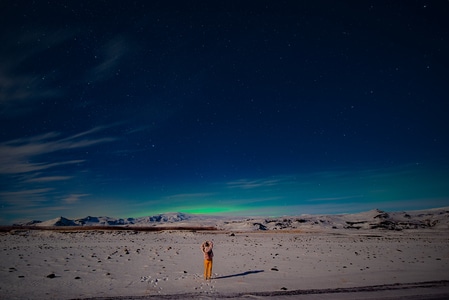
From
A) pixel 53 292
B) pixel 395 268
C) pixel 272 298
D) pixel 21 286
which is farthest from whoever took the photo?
pixel 395 268

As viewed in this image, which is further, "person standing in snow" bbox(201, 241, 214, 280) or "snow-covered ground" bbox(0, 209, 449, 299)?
"person standing in snow" bbox(201, 241, 214, 280)

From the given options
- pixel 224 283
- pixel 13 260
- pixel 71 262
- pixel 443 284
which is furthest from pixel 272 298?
pixel 13 260

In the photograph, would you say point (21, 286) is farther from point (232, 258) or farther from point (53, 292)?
point (232, 258)

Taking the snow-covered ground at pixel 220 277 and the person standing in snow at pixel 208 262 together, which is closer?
the snow-covered ground at pixel 220 277

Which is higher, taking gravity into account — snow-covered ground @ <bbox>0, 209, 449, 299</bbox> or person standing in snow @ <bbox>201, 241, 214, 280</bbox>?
person standing in snow @ <bbox>201, 241, 214, 280</bbox>

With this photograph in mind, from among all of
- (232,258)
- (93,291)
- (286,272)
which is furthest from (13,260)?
(286,272)

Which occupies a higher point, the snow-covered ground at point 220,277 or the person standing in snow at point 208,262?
the person standing in snow at point 208,262

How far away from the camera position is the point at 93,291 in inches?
417

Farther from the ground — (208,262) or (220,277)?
(208,262)

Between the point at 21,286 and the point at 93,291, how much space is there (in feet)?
11.0

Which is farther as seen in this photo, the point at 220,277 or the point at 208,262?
the point at 220,277

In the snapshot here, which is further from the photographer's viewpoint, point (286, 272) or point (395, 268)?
point (395, 268)

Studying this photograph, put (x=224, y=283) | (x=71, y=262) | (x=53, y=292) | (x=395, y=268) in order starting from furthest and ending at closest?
(x=71, y=262), (x=395, y=268), (x=224, y=283), (x=53, y=292)

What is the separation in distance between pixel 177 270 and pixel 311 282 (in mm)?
7077
